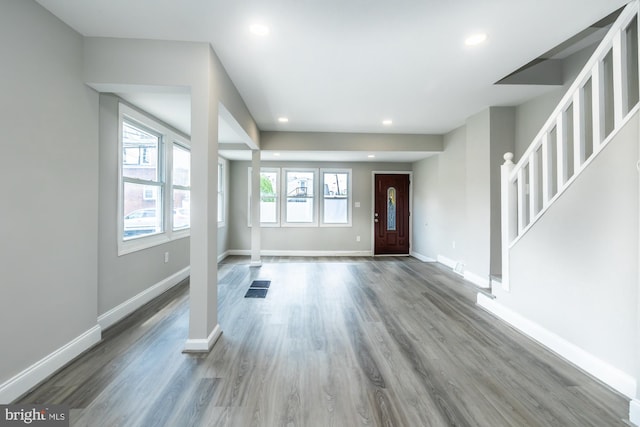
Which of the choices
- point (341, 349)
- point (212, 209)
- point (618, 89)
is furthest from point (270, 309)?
point (618, 89)

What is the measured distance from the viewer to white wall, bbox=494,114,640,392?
1.77m

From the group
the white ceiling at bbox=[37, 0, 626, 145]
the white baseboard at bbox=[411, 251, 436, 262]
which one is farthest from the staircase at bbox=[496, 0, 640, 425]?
the white baseboard at bbox=[411, 251, 436, 262]

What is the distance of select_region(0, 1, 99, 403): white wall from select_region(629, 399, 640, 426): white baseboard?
3641 mm

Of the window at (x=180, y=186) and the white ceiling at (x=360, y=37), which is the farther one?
the window at (x=180, y=186)

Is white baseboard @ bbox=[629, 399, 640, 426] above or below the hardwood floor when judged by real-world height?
above

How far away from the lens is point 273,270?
511 cm

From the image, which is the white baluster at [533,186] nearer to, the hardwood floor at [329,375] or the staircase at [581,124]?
the staircase at [581,124]

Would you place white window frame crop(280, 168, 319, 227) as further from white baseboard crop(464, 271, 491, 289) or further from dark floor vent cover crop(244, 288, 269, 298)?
white baseboard crop(464, 271, 491, 289)

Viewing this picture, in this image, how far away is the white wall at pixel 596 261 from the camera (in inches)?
69.6

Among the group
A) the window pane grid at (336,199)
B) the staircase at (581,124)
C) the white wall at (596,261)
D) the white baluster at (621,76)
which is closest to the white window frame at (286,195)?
the window pane grid at (336,199)

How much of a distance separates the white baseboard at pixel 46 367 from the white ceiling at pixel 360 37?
2.46 meters

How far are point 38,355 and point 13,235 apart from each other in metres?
0.85

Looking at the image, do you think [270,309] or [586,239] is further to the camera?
[270,309]

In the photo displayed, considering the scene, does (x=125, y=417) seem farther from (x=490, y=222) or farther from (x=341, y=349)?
(x=490, y=222)
